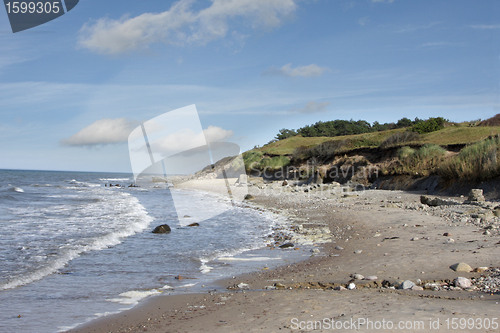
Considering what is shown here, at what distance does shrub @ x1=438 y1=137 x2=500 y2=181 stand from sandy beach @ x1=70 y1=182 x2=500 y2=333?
20.4 feet

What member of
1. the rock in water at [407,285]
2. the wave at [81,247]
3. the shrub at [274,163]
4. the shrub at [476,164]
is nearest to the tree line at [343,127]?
the shrub at [274,163]

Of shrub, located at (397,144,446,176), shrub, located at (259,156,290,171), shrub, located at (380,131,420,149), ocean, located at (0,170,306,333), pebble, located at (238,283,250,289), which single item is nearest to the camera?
ocean, located at (0,170,306,333)

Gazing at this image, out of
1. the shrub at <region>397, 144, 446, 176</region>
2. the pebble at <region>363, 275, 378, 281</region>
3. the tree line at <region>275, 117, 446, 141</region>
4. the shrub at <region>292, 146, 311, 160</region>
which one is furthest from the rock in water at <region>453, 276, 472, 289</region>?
the tree line at <region>275, 117, 446, 141</region>

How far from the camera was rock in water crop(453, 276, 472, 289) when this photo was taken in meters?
4.31

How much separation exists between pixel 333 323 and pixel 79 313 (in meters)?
3.41

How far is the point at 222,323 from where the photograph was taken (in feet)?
12.4

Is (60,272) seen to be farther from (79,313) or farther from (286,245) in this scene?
(286,245)

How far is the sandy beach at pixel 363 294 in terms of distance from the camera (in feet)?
11.1

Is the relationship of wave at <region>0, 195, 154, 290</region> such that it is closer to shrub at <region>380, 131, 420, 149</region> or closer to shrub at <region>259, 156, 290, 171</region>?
shrub at <region>380, 131, 420, 149</region>

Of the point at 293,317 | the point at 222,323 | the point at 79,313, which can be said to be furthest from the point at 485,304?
the point at 79,313

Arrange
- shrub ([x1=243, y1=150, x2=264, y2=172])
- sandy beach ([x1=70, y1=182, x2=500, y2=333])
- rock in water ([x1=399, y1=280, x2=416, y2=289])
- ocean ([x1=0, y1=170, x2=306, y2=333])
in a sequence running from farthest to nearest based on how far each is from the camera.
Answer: shrub ([x1=243, y1=150, x2=264, y2=172]) < ocean ([x1=0, y1=170, x2=306, y2=333]) < rock in water ([x1=399, y1=280, x2=416, y2=289]) < sandy beach ([x1=70, y1=182, x2=500, y2=333])

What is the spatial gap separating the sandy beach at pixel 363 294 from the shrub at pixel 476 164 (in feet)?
20.4

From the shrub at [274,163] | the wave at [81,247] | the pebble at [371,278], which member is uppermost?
the shrub at [274,163]

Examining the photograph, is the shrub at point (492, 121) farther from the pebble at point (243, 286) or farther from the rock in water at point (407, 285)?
the pebble at point (243, 286)
